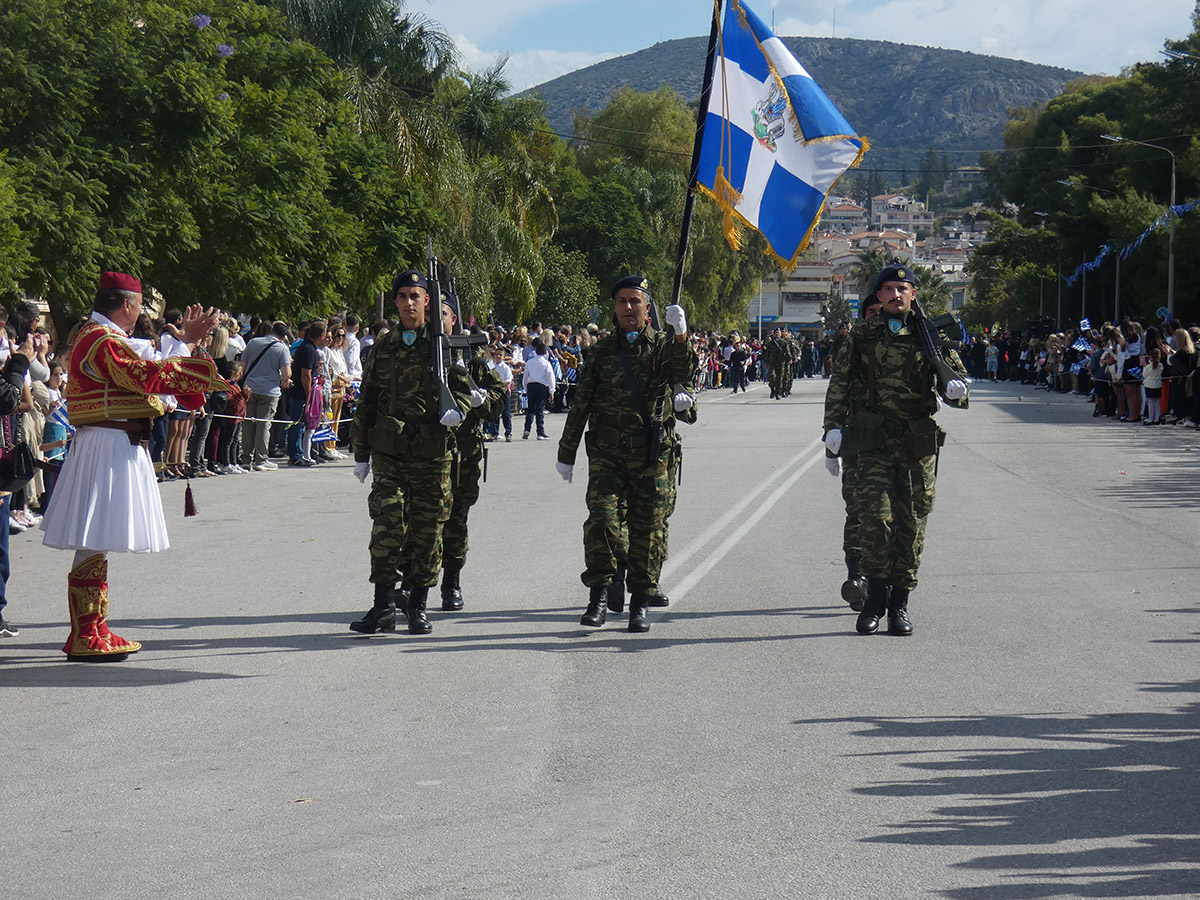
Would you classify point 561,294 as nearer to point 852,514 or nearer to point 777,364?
point 777,364

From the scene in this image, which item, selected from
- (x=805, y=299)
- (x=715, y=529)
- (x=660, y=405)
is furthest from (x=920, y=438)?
(x=805, y=299)

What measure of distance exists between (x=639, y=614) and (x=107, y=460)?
2.94 m

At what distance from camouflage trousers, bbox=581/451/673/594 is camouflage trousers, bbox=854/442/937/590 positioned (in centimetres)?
111

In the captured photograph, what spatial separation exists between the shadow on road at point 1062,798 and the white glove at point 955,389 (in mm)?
2220

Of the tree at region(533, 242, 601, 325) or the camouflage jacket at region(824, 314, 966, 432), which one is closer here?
the camouflage jacket at region(824, 314, 966, 432)

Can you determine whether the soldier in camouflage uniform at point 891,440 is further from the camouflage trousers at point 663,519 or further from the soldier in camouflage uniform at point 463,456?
the soldier in camouflage uniform at point 463,456

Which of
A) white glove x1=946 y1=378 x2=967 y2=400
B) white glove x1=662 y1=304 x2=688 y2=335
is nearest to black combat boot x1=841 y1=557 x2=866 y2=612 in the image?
white glove x1=946 y1=378 x2=967 y2=400

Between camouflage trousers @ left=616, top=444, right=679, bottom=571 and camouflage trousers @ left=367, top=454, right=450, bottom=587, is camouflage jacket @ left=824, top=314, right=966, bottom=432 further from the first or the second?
camouflage trousers @ left=367, top=454, right=450, bottom=587

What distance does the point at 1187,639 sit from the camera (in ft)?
26.5

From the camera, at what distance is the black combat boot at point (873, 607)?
8.34 m

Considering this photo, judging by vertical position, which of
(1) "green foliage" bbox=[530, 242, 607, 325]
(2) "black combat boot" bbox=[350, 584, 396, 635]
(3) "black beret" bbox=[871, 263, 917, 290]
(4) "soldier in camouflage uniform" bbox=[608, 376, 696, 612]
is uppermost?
(1) "green foliage" bbox=[530, 242, 607, 325]

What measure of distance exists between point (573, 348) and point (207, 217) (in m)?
12.0

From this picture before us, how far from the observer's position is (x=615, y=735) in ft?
20.1

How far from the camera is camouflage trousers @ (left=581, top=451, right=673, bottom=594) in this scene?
27.9ft
